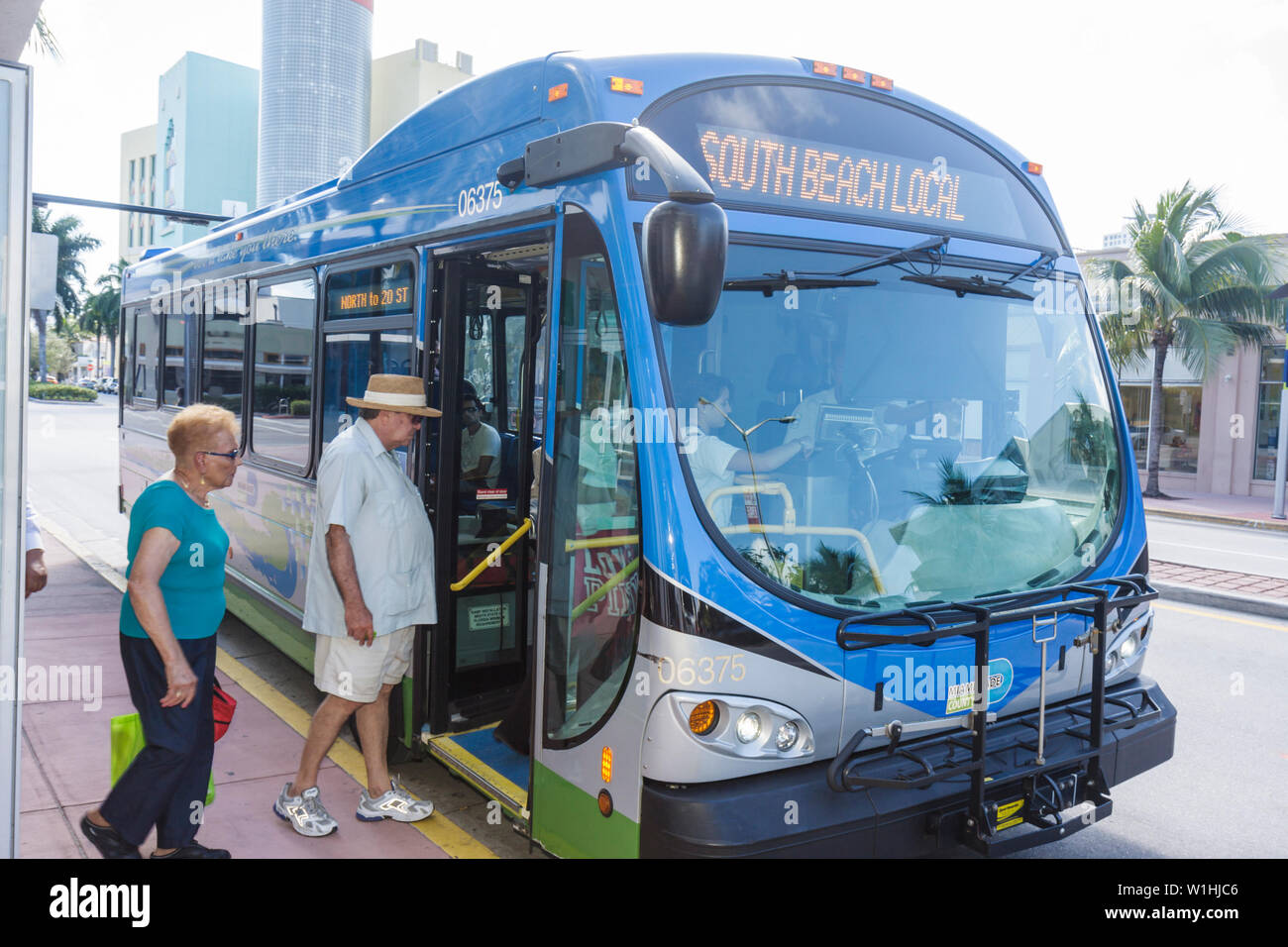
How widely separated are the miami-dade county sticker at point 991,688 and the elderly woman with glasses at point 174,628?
2.63m

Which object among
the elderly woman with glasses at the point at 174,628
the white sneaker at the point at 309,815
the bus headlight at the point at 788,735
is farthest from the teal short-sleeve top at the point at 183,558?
the bus headlight at the point at 788,735

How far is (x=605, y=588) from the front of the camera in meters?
3.47

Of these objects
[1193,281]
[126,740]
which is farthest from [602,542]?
[1193,281]

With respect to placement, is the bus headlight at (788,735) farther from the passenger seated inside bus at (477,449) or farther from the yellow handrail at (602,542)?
the passenger seated inside bus at (477,449)

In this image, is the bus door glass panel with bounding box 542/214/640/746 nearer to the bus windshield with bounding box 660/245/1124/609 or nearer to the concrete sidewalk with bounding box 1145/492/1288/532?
the bus windshield with bounding box 660/245/1124/609

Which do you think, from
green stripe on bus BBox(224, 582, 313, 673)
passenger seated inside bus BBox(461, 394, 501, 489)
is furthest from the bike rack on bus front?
green stripe on bus BBox(224, 582, 313, 673)

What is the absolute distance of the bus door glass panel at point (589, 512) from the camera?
338 cm

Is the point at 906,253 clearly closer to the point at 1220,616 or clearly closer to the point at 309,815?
the point at 309,815

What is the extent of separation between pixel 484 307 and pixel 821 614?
9.16ft

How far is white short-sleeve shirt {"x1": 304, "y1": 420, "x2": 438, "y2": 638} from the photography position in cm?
423

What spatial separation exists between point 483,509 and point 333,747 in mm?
1551

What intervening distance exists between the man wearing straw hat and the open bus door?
32cm
